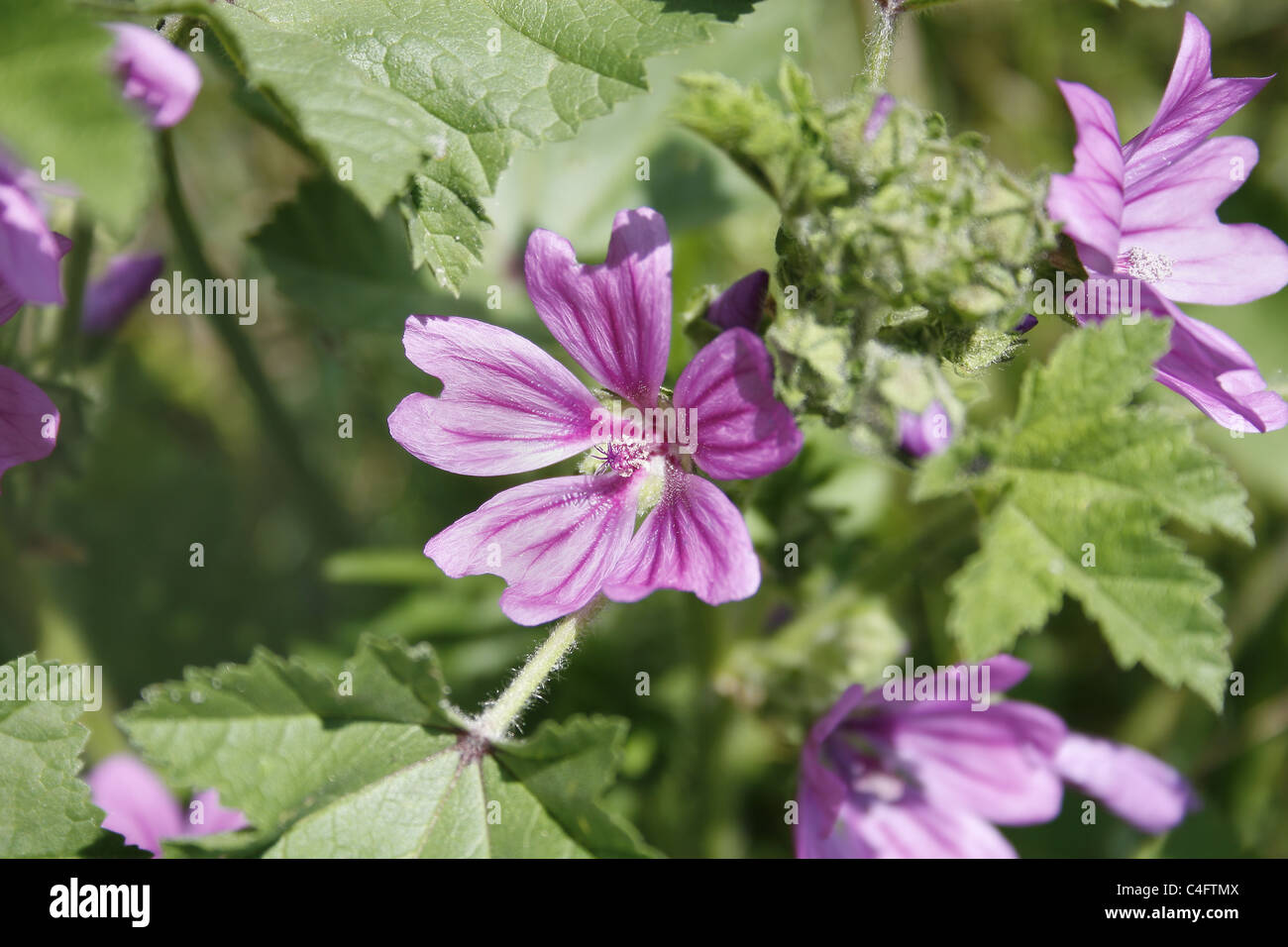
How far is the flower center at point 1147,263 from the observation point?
5.90 feet

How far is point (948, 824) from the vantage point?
2.20 meters

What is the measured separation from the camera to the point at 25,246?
139cm

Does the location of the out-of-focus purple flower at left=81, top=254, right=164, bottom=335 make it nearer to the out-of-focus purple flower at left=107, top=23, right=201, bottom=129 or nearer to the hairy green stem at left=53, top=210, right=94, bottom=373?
the hairy green stem at left=53, top=210, right=94, bottom=373

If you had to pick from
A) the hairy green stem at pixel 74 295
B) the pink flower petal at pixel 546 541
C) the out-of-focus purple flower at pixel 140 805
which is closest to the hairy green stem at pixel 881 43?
the pink flower petal at pixel 546 541

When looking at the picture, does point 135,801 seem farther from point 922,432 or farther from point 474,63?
point 922,432

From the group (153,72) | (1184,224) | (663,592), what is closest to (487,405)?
(153,72)

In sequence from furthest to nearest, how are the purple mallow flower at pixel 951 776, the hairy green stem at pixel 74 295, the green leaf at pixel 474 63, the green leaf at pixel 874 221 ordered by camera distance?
the hairy green stem at pixel 74 295 → the purple mallow flower at pixel 951 776 → the green leaf at pixel 474 63 → the green leaf at pixel 874 221

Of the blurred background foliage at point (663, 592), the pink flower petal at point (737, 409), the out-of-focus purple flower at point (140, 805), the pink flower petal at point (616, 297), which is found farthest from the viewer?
the out-of-focus purple flower at point (140, 805)

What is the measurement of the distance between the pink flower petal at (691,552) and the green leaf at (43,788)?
0.86 metres

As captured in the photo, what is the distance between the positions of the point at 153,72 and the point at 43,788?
40.9 inches

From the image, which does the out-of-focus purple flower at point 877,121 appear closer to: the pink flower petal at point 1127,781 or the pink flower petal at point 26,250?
the pink flower petal at point 26,250

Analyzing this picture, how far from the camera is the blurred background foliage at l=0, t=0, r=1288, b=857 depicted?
2277mm
